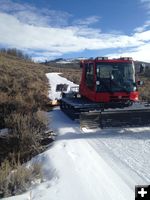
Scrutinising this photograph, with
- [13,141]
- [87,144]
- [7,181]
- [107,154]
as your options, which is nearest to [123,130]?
[87,144]

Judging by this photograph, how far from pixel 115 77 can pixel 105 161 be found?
6.29m

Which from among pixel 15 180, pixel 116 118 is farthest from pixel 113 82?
pixel 15 180

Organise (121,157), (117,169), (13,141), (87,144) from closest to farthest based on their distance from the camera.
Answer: (117,169) → (121,157) → (87,144) → (13,141)

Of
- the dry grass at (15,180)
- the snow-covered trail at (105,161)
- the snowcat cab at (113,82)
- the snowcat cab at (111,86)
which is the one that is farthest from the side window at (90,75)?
the dry grass at (15,180)

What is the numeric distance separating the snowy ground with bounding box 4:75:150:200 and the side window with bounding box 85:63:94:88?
3.39 metres

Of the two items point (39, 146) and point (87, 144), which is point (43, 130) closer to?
point (39, 146)

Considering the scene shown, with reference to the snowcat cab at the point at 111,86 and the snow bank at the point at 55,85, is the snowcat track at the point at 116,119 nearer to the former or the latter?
the snowcat cab at the point at 111,86

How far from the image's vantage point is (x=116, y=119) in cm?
1187

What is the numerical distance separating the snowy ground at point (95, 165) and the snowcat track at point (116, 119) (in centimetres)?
42

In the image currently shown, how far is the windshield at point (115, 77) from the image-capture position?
1366 centimetres

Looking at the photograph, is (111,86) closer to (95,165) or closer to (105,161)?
(105,161)

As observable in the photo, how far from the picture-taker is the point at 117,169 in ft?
24.3

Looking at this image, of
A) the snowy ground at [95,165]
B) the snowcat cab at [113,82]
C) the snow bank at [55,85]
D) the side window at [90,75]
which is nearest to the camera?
the snowy ground at [95,165]

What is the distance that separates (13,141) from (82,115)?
2532 mm
